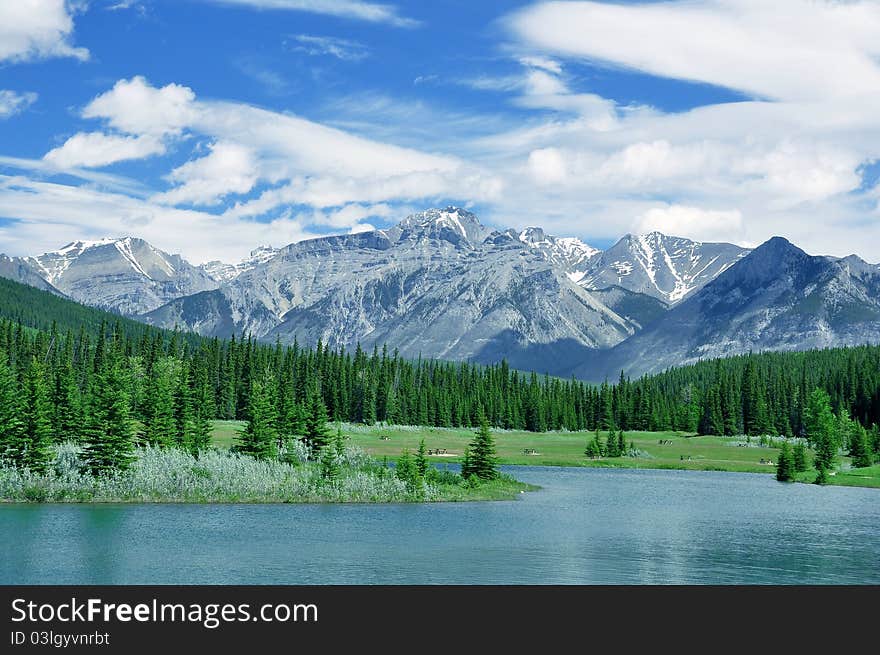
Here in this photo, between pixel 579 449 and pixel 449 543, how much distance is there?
364 ft

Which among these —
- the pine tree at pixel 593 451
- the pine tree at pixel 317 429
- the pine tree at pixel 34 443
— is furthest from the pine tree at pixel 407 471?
the pine tree at pixel 593 451

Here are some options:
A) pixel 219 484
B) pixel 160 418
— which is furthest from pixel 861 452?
pixel 160 418

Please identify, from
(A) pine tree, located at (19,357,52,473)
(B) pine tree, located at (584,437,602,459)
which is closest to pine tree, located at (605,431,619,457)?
(B) pine tree, located at (584,437,602,459)

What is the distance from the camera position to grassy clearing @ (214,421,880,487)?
435ft

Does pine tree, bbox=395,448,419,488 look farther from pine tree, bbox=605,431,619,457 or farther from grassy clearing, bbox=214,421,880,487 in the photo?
pine tree, bbox=605,431,619,457

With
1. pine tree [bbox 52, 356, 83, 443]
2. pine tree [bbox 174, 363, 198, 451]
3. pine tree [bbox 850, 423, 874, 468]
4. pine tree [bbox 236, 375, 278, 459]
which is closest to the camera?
pine tree [bbox 236, 375, 278, 459]

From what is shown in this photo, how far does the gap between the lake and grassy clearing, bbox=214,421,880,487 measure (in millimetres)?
50416

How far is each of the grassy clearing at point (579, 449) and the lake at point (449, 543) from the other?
165ft
